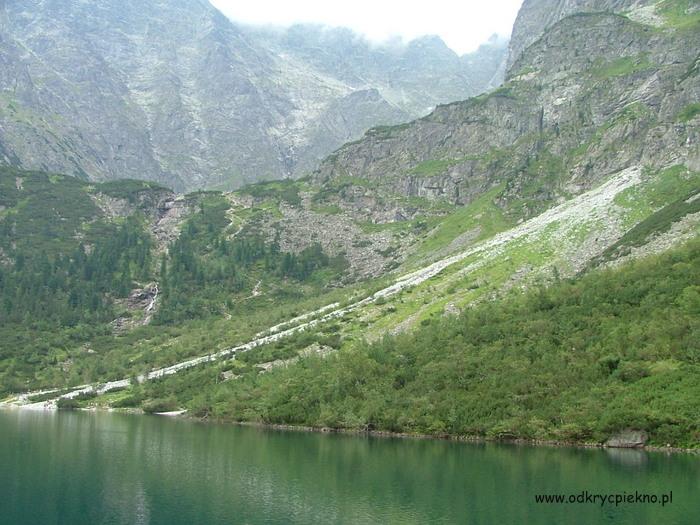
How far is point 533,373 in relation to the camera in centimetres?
8806

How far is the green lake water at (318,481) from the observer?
44.8 meters

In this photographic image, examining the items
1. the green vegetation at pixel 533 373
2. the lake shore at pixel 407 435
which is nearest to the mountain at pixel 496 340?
the green vegetation at pixel 533 373

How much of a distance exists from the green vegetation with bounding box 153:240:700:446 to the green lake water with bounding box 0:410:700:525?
5512 millimetres

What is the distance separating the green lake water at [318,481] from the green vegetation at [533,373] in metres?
5.51

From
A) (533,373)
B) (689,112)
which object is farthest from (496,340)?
(689,112)

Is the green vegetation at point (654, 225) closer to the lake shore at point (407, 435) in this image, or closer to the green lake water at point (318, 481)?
the lake shore at point (407, 435)

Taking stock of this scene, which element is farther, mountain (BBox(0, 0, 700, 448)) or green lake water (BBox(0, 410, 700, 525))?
mountain (BBox(0, 0, 700, 448))

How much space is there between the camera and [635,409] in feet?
243

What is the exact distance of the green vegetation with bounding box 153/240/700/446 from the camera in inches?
3039

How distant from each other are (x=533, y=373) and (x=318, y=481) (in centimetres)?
4117

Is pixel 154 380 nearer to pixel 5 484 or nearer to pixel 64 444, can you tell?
pixel 64 444

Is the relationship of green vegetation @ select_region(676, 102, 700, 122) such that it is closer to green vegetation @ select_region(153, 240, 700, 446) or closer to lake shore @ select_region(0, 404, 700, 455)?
green vegetation @ select_region(153, 240, 700, 446)

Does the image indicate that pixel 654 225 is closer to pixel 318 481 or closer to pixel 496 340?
pixel 496 340

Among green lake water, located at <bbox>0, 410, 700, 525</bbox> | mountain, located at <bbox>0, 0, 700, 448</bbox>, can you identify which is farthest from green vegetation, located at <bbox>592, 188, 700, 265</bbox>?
green lake water, located at <bbox>0, 410, 700, 525</bbox>
